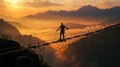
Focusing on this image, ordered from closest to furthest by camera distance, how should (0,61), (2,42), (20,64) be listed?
(20,64)
(0,61)
(2,42)

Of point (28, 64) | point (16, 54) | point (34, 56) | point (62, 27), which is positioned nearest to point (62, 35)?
point (62, 27)

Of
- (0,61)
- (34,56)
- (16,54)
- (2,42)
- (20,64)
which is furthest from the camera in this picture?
(34,56)

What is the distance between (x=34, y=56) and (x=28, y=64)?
21396 mm

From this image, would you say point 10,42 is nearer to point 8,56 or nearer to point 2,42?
point 2,42

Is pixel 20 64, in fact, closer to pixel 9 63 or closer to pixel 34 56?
pixel 9 63

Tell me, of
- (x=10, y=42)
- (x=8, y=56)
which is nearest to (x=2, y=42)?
(x=10, y=42)

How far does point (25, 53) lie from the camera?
63938 mm

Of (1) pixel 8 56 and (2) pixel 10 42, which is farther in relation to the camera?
(2) pixel 10 42

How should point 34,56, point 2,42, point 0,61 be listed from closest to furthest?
point 0,61, point 2,42, point 34,56

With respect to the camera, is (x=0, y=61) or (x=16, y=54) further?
(x=16, y=54)

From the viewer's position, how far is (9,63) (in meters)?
56.6

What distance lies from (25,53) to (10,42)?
4073mm

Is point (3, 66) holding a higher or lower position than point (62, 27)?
lower

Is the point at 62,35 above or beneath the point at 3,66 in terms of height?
above
